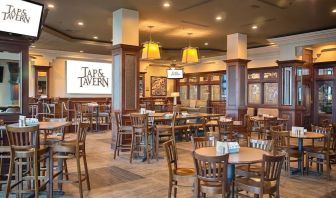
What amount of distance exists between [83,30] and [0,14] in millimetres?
5227

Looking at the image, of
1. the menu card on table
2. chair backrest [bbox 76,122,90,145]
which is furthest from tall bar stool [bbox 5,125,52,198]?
the menu card on table

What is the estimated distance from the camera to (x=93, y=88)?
13.7 metres

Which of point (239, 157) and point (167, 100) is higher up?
point (167, 100)

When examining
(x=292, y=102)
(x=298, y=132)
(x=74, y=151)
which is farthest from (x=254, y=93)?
(x=74, y=151)

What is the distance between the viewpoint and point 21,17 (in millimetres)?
4258

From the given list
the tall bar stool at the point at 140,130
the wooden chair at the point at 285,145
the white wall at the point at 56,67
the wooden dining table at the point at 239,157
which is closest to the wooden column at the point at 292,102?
the wooden chair at the point at 285,145

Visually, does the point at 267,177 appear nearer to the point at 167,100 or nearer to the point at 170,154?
the point at 170,154

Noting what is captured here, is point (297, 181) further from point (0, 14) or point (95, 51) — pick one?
point (95, 51)

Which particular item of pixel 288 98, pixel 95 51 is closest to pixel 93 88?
pixel 95 51

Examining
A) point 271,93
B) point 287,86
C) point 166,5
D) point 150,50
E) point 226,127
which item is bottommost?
point 226,127

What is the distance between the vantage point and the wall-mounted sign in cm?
1301

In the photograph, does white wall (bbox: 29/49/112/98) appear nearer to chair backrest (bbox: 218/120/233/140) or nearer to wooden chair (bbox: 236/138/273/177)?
chair backrest (bbox: 218/120/233/140)

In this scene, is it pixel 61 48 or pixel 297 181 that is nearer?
pixel 297 181

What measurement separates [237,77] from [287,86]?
2117 millimetres
